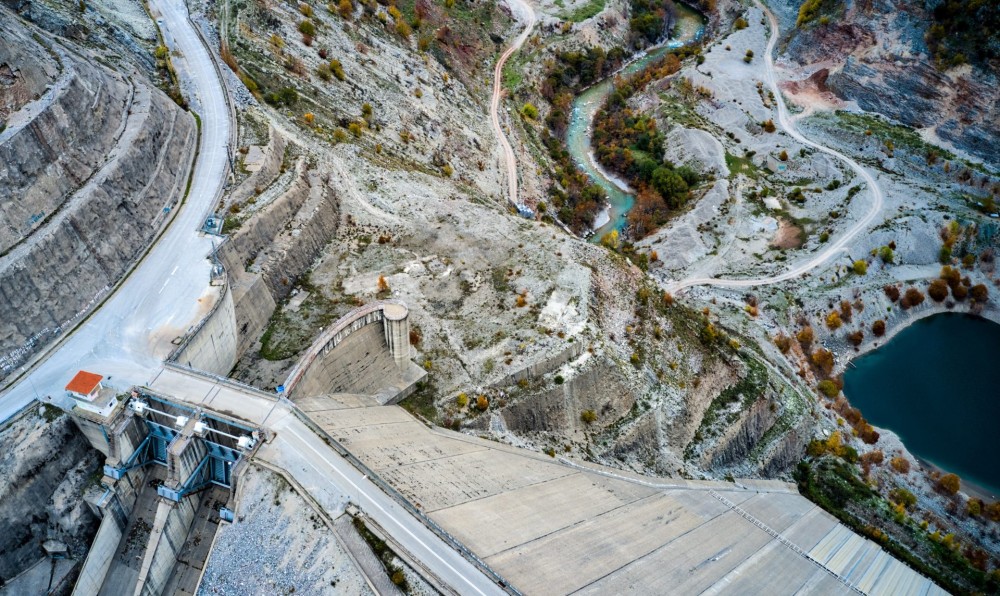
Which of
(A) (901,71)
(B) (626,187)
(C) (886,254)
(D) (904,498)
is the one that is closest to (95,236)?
(B) (626,187)

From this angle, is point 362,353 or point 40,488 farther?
point 362,353

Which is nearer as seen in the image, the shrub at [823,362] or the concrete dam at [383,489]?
the concrete dam at [383,489]

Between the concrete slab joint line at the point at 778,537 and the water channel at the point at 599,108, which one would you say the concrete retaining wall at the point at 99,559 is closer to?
the concrete slab joint line at the point at 778,537

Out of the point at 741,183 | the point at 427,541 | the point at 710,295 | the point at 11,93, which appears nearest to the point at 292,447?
the point at 427,541

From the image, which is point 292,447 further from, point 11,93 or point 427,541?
point 11,93

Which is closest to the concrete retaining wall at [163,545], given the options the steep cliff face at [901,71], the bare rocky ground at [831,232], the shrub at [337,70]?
the shrub at [337,70]

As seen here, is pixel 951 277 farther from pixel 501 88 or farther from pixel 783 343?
pixel 501 88
